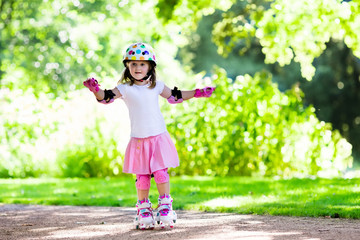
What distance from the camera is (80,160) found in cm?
1028

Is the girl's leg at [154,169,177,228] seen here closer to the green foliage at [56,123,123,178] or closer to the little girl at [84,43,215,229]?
the little girl at [84,43,215,229]

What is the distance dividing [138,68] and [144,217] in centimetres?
115

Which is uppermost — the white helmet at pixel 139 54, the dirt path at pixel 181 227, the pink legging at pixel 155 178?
the white helmet at pixel 139 54

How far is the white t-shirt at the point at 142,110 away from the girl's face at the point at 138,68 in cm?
8

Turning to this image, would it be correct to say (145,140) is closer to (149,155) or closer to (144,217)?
(149,155)

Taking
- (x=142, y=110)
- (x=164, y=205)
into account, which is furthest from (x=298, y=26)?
(x=164, y=205)

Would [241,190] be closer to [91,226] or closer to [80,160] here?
[91,226]

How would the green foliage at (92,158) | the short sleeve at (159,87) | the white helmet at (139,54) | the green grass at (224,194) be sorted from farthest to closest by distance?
the green foliage at (92,158) < the green grass at (224,194) < the short sleeve at (159,87) < the white helmet at (139,54)

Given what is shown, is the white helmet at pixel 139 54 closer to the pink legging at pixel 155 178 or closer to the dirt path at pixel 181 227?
the pink legging at pixel 155 178

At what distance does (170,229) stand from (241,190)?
284cm

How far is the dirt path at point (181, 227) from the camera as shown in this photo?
4.21m

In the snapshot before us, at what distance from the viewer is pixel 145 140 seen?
15.7 ft

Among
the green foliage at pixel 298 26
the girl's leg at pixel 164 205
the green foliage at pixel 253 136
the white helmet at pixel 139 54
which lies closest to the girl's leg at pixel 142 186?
the girl's leg at pixel 164 205

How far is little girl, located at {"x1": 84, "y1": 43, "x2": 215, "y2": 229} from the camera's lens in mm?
4711
